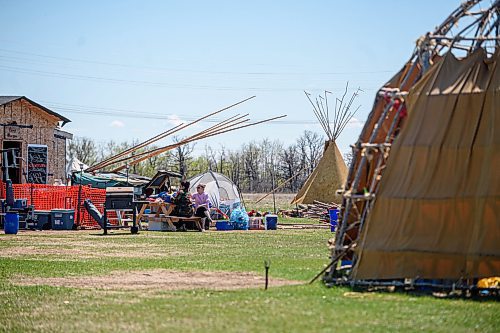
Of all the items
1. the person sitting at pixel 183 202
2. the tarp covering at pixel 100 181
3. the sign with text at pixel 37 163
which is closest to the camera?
the person sitting at pixel 183 202

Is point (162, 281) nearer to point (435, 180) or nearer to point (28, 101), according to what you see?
point (435, 180)

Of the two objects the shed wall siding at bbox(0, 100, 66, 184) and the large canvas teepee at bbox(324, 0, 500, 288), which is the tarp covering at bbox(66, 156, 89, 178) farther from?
the large canvas teepee at bbox(324, 0, 500, 288)

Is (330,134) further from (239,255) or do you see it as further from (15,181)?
(239,255)

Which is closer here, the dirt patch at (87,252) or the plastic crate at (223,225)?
the dirt patch at (87,252)

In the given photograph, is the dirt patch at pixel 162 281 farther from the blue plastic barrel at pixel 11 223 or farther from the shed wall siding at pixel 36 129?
the shed wall siding at pixel 36 129

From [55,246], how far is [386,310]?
637 inches

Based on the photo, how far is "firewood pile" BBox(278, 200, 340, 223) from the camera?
1968 inches

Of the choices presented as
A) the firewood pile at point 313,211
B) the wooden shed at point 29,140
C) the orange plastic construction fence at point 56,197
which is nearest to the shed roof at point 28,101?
the wooden shed at point 29,140

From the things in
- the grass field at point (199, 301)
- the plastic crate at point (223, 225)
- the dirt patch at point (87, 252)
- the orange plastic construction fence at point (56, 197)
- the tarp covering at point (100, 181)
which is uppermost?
the tarp covering at point (100, 181)

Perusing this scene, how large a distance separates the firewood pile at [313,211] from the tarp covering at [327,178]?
856 millimetres

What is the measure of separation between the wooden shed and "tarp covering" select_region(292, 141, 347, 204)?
16.1 metres

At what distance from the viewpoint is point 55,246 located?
2705cm

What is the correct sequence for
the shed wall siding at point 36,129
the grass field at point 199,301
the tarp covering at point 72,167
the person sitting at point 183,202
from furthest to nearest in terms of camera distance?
the tarp covering at point 72,167, the shed wall siding at point 36,129, the person sitting at point 183,202, the grass field at point 199,301

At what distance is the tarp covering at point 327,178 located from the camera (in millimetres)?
53094
